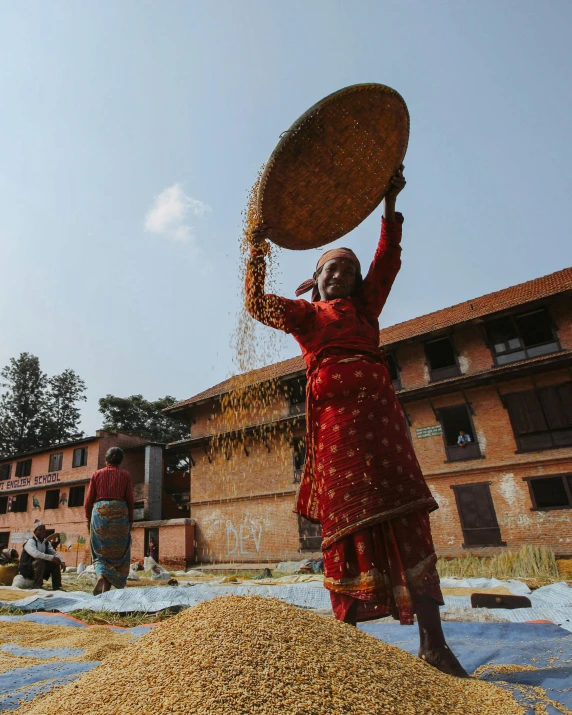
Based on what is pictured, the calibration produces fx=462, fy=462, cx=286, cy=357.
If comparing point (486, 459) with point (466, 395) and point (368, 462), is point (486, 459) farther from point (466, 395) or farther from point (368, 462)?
point (368, 462)

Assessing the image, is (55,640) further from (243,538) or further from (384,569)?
(243,538)

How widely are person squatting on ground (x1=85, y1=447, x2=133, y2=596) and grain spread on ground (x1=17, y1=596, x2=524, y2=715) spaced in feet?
11.7

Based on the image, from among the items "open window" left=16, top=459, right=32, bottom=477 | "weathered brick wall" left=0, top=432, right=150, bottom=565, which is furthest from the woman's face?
"open window" left=16, top=459, right=32, bottom=477

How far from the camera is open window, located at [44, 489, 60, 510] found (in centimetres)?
2391

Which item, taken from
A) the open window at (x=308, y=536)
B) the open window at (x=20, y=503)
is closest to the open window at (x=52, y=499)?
the open window at (x=20, y=503)

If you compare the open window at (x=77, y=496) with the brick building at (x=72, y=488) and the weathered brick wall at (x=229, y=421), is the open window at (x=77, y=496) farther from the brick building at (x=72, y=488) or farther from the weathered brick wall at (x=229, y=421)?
the weathered brick wall at (x=229, y=421)

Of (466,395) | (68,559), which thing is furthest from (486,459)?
(68,559)

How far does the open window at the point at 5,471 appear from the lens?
2734 centimetres

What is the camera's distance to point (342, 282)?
112 inches

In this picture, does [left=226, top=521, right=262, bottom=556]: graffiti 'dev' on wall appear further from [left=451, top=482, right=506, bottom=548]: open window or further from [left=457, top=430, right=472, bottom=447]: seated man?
[left=457, top=430, right=472, bottom=447]: seated man

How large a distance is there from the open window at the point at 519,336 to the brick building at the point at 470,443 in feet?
0.10

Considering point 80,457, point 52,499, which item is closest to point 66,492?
point 52,499

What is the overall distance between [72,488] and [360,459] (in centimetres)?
2486

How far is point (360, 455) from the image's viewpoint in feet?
7.56
